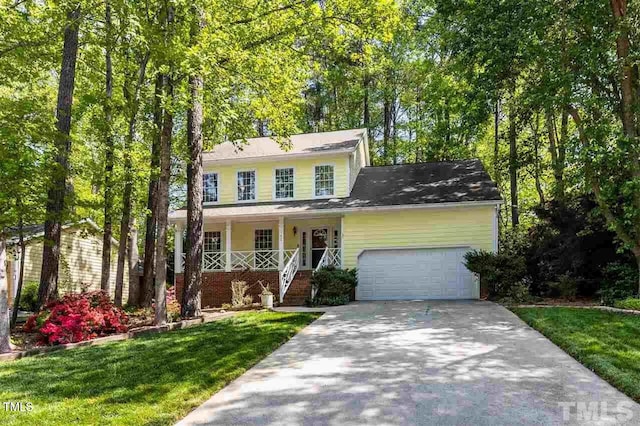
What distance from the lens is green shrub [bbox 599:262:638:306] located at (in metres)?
11.4

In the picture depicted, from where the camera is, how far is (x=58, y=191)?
10.1m

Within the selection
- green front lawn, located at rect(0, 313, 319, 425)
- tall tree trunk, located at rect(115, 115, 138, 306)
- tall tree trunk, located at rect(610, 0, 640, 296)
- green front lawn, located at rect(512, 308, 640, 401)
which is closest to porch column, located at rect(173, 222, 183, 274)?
tall tree trunk, located at rect(115, 115, 138, 306)

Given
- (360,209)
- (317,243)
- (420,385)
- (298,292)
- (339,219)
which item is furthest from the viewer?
(317,243)

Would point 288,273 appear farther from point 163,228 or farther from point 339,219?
point 163,228

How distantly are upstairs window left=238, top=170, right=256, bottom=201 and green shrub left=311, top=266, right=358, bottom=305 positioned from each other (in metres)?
5.35

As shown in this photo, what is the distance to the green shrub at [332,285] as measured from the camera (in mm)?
13992

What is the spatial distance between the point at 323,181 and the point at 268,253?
11.5 feet

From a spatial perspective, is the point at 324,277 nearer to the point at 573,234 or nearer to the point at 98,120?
the point at 573,234

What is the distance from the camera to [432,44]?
1914 cm

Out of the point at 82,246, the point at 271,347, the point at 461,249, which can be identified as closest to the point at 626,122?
the point at 461,249

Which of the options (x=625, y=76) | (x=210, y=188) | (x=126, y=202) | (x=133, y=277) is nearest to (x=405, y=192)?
(x=625, y=76)

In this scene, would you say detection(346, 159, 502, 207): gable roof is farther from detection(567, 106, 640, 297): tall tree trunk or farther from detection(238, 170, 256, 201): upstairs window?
detection(238, 170, 256, 201): upstairs window

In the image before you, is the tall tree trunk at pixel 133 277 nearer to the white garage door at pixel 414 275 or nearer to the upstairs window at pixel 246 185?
the upstairs window at pixel 246 185

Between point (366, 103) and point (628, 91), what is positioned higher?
point (366, 103)
